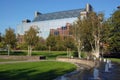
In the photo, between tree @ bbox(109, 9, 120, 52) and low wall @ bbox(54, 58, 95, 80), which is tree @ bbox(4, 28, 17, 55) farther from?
tree @ bbox(109, 9, 120, 52)

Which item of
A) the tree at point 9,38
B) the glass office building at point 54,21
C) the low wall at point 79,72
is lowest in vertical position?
the low wall at point 79,72

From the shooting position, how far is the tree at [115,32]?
56500 mm

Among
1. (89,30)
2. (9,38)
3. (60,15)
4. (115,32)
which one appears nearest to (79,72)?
(89,30)

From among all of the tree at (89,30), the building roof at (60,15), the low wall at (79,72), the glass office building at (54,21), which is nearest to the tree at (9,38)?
the tree at (89,30)

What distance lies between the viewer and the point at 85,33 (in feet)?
165

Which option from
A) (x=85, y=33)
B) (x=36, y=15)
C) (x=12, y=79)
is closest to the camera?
(x=12, y=79)

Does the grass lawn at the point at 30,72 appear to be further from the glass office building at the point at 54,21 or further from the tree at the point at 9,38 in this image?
the glass office building at the point at 54,21

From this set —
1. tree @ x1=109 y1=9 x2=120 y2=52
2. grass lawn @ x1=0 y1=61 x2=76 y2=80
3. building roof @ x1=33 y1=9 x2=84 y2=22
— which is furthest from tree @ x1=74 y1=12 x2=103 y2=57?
building roof @ x1=33 y1=9 x2=84 y2=22

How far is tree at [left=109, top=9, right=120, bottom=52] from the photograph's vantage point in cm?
5650

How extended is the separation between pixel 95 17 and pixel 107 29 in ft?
12.2

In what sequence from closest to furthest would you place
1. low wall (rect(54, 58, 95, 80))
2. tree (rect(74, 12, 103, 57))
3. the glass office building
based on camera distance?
low wall (rect(54, 58, 95, 80)) < tree (rect(74, 12, 103, 57)) < the glass office building

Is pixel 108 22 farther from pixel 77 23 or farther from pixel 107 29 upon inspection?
pixel 77 23

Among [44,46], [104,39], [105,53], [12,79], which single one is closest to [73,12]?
[44,46]

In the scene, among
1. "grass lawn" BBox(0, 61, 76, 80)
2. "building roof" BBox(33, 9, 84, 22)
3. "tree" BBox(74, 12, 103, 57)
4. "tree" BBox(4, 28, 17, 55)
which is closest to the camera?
"grass lawn" BBox(0, 61, 76, 80)
